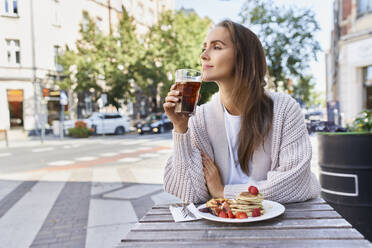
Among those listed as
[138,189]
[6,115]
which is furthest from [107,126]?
[138,189]

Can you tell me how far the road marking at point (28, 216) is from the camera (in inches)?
137

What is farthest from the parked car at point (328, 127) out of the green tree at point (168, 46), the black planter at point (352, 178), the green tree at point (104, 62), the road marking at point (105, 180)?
the green tree at point (104, 62)

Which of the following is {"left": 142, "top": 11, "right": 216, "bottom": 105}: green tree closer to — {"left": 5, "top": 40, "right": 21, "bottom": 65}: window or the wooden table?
{"left": 5, "top": 40, "right": 21, "bottom": 65}: window

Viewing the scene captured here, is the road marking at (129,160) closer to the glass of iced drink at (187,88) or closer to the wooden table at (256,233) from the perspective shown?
the glass of iced drink at (187,88)

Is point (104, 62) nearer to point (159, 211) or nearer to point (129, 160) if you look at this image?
point (129, 160)

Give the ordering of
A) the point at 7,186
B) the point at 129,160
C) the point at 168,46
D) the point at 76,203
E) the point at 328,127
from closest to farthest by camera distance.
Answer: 1. the point at 76,203
2. the point at 328,127
3. the point at 7,186
4. the point at 129,160
5. the point at 168,46

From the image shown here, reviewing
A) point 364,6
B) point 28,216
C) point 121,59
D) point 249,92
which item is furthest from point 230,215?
point 121,59

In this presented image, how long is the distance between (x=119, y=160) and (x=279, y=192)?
8.30 meters

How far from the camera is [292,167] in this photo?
1650 mm

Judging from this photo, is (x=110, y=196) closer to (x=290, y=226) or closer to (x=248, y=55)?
(x=248, y=55)

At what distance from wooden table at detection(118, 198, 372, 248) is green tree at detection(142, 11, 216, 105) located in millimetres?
23048

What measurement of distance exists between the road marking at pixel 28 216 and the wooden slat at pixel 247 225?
2.55 metres

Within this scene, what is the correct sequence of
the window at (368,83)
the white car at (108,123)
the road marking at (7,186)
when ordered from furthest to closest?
the white car at (108,123) < the window at (368,83) < the road marking at (7,186)

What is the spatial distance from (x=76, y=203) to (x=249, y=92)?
151 inches
